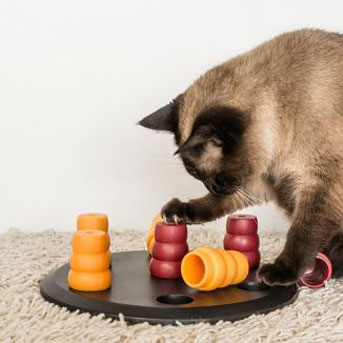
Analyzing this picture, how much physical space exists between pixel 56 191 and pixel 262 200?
1.00 metres

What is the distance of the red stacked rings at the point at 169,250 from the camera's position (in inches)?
57.0

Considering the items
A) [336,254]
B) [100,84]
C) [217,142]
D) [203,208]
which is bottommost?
[336,254]

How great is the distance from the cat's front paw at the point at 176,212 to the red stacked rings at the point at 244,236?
0.15 meters

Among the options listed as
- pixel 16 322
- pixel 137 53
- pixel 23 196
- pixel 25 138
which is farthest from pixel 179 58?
pixel 16 322

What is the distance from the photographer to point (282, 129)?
1456 mm

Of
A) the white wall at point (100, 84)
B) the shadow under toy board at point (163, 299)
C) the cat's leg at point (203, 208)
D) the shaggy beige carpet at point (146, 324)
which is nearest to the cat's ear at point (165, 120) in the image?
the cat's leg at point (203, 208)

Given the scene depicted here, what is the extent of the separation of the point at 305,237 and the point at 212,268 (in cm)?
25

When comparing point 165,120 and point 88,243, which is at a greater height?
point 165,120

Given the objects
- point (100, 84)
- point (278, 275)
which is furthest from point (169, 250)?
point (100, 84)

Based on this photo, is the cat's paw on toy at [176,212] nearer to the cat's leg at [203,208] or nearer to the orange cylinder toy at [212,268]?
the cat's leg at [203,208]

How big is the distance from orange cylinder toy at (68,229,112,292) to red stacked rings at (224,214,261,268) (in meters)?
0.40

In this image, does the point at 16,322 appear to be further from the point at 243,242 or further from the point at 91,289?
the point at 243,242

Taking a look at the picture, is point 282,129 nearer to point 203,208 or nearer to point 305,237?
point 305,237

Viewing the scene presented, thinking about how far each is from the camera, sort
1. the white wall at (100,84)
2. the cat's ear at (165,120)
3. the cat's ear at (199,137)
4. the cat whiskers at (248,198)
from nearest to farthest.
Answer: the cat's ear at (199,137) → the cat's ear at (165,120) → the cat whiskers at (248,198) → the white wall at (100,84)
